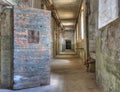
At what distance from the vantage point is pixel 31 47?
12.9 feet

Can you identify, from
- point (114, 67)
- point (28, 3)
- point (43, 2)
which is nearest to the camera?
point (114, 67)

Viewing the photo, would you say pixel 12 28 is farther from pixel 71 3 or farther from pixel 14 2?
pixel 71 3

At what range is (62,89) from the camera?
3734mm

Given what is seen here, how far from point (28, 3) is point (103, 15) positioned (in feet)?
8.81

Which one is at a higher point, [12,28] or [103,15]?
[103,15]

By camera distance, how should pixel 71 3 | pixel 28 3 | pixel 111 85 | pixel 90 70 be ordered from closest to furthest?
pixel 111 85
pixel 28 3
pixel 90 70
pixel 71 3

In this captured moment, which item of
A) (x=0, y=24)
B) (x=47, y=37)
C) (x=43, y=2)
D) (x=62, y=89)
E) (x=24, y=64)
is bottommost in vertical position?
(x=62, y=89)

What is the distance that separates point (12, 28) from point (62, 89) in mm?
1795

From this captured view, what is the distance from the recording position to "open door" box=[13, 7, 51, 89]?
376cm

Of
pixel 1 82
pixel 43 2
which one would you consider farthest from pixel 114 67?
pixel 43 2

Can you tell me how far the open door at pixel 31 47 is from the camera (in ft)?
12.3

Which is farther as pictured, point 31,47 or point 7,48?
point 31,47

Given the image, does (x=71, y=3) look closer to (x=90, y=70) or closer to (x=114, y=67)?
(x=90, y=70)

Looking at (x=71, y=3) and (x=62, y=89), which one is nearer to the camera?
(x=62, y=89)
